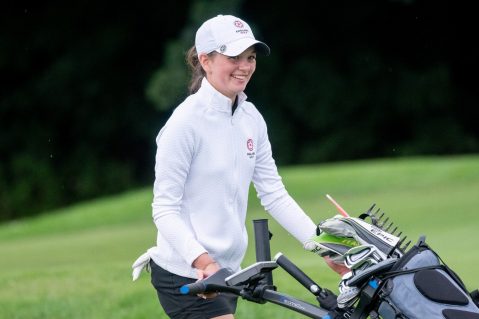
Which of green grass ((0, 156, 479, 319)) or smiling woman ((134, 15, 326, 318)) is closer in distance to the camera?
smiling woman ((134, 15, 326, 318))

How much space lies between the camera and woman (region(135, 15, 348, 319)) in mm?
3693

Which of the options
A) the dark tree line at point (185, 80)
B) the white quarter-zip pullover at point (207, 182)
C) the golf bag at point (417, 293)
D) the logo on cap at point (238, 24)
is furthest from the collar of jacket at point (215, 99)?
the dark tree line at point (185, 80)

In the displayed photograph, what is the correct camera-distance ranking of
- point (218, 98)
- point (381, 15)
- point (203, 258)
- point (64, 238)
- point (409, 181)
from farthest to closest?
point (381, 15)
point (409, 181)
point (64, 238)
point (218, 98)
point (203, 258)

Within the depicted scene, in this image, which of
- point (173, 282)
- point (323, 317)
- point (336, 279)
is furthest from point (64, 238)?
point (323, 317)

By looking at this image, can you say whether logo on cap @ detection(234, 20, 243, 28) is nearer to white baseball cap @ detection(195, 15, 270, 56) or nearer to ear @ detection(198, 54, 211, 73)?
white baseball cap @ detection(195, 15, 270, 56)

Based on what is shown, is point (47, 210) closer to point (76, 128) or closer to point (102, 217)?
point (76, 128)

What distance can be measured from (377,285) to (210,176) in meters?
1.06

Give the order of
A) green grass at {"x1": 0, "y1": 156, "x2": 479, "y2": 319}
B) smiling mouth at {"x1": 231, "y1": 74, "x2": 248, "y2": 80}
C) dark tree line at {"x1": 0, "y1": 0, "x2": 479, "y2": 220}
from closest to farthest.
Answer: smiling mouth at {"x1": 231, "y1": 74, "x2": 248, "y2": 80}, green grass at {"x1": 0, "y1": 156, "x2": 479, "y2": 319}, dark tree line at {"x1": 0, "y1": 0, "x2": 479, "y2": 220}

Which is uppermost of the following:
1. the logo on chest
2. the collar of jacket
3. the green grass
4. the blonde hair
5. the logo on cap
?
the logo on cap

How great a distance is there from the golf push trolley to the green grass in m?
3.76

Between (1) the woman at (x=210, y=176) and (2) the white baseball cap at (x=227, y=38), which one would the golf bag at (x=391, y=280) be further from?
(2) the white baseball cap at (x=227, y=38)

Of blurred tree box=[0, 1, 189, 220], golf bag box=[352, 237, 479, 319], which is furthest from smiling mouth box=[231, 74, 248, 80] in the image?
blurred tree box=[0, 1, 189, 220]

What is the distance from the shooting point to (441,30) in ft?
77.8

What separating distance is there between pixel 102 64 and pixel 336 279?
16.9m
